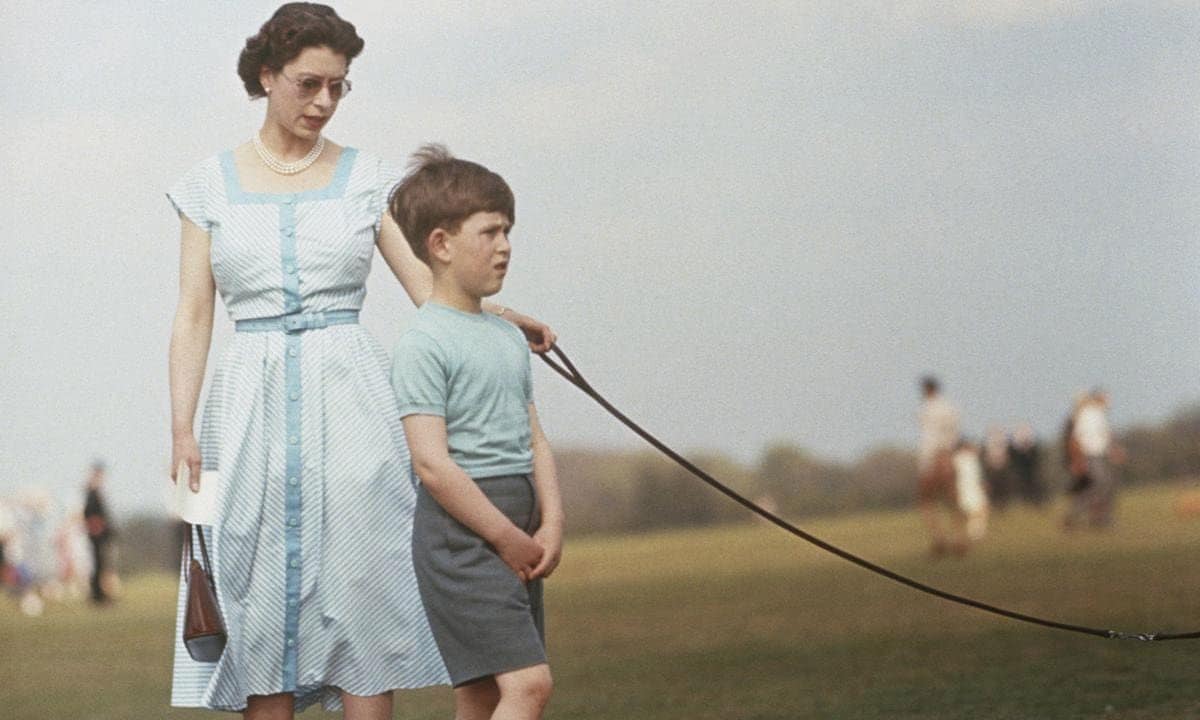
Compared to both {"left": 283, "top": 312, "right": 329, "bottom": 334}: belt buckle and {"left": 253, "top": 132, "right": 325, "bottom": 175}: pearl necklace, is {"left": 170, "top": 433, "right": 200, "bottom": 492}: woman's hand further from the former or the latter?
{"left": 253, "top": 132, "right": 325, "bottom": 175}: pearl necklace

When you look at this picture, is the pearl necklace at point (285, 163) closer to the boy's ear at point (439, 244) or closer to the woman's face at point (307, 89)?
the woman's face at point (307, 89)

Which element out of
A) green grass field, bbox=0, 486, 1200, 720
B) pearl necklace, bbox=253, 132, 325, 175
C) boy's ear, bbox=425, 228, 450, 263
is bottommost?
green grass field, bbox=0, 486, 1200, 720

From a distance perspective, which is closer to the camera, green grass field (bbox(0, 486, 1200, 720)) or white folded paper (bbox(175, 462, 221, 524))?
white folded paper (bbox(175, 462, 221, 524))

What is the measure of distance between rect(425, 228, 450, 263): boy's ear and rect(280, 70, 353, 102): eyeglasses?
1.53 feet

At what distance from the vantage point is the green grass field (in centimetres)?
564

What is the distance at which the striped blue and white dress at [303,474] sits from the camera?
3232 millimetres

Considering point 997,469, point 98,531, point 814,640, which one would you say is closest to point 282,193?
point 814,640

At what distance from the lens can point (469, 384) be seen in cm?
281

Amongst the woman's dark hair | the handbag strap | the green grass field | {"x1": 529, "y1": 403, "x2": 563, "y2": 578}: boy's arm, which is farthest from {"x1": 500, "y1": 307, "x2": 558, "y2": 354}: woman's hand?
the green grass field

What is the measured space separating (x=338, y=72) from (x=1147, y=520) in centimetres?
1474

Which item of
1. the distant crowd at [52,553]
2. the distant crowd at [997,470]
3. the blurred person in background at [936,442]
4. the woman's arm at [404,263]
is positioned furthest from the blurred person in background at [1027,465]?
the woman's arm at [404,263]

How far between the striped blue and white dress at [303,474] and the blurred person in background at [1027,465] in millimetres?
15738

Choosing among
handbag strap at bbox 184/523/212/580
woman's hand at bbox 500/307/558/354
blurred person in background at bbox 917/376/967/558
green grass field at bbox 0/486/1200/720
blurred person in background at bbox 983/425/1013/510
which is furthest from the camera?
blurred person in background at bbox 983/425/1013/510

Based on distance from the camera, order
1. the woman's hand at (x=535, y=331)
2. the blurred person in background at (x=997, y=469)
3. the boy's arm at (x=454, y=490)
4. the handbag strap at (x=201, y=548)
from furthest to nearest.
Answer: the blurred person in background at (x=997, y=469) < the handbag strap at (x=201, y=548) < the woman's hand at (x=535, y=331) < the boy's arm at (x=454, y=490)
